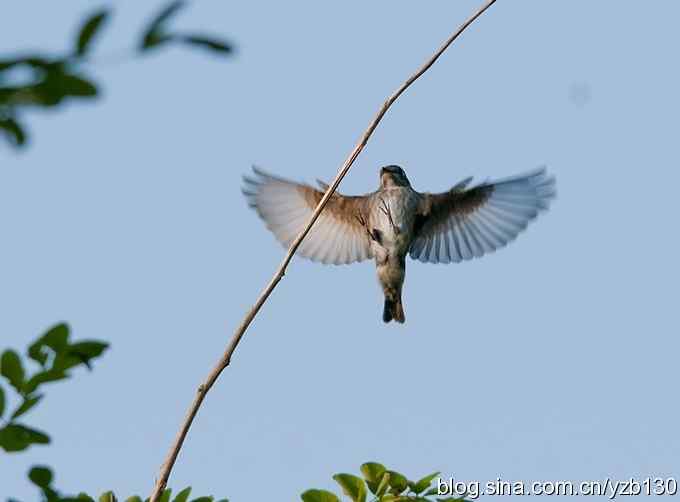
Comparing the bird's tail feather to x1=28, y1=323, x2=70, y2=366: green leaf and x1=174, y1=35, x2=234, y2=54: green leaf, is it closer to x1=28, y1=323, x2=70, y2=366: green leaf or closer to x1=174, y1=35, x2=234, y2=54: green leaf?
x1=28, y1=323, x2=70, y2=366: green leaf

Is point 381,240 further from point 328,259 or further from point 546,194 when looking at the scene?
point 546,194

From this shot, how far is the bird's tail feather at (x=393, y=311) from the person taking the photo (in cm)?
869

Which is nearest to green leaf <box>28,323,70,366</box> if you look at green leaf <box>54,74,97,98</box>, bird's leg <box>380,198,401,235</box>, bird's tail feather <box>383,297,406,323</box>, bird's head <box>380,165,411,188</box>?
green leaf <box>54,74,97,98</box>

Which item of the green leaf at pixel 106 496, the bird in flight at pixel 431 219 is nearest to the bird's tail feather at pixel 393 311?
the bird in flight at pixel 431 219

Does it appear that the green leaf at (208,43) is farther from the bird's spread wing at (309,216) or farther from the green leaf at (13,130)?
the bird's spread wing at (309,216)

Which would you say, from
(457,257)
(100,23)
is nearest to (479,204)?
(457,257)

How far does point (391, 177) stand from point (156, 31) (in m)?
7.83

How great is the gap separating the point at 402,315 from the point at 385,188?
3.79 ft

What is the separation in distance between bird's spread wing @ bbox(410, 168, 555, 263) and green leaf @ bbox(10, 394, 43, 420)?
702cm

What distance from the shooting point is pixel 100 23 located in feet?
4.75

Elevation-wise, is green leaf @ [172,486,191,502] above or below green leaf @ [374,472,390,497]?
below

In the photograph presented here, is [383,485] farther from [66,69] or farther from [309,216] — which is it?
[309,216]

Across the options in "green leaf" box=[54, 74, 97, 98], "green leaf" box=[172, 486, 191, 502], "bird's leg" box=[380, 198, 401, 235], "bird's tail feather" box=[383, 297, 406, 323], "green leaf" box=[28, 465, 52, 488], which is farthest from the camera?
"bird's leg" box=[380, 198, 401, 235]

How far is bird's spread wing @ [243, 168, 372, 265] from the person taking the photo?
9406 mm
